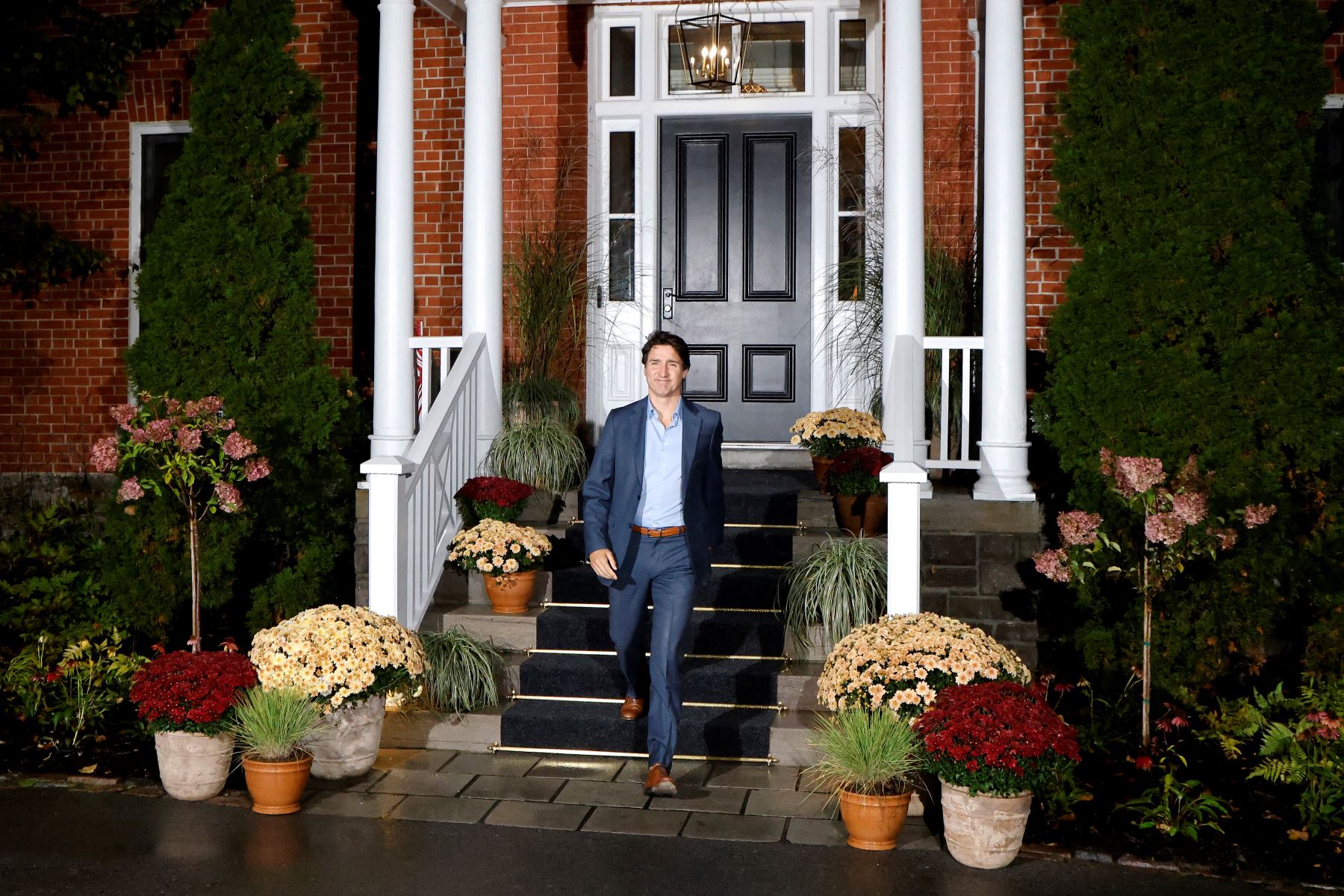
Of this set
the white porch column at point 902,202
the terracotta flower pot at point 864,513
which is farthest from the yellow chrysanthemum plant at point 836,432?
the terracotta flower pot at point 864,513

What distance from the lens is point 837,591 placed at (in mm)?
5910

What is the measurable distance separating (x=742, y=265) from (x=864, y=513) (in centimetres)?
251

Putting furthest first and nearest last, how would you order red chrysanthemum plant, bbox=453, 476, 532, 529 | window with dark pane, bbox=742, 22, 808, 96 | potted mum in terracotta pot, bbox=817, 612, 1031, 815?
window with dark pane, bbox=742, 22, 808, 96 < red chrysanthemum plant, bbox=453, 476, 532, 529 < potted mum in terracotta pot, bbox=817, 612, 1031, 815

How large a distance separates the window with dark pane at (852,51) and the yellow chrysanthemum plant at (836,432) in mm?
2529

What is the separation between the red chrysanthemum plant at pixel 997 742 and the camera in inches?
173

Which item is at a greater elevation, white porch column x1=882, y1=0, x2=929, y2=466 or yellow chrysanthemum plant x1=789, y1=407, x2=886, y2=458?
white porch column x1=882, y1=0, x2=929, y2=466

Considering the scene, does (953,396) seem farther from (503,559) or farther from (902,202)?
(503,559)

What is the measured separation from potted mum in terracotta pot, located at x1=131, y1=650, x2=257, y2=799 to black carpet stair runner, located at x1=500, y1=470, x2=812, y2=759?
1.16 meters

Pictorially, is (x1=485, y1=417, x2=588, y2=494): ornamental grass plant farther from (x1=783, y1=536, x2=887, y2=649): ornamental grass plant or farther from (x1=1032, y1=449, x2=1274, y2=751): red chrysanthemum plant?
(x1=1032, y1=449, x2=1274, y2=751): red chrysanthemum plant

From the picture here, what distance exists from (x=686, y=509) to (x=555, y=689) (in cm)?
132

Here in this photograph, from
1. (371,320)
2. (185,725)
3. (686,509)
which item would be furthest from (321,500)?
(686,509)

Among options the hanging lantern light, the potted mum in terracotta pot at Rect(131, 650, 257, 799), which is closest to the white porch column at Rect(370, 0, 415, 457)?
the hanging lantern light

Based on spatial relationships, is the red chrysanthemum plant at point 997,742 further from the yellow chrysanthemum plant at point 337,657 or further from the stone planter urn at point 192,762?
the stone planter urn at point 192,762

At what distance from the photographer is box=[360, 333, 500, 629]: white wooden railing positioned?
6129 mm
